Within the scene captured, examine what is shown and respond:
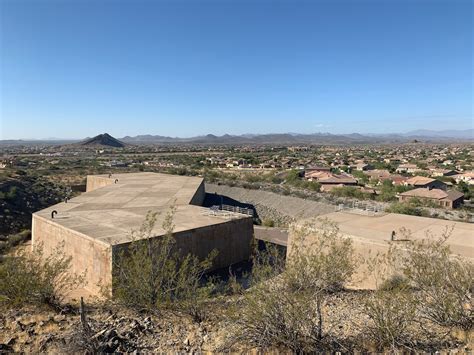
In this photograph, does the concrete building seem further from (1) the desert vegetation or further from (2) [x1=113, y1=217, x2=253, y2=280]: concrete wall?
(1) the desert vegetation

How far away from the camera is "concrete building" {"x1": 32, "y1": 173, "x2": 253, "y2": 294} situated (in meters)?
16.5

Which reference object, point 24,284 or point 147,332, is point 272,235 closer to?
point 147,332

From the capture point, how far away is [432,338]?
8.47 metres

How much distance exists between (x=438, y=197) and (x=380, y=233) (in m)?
31.9

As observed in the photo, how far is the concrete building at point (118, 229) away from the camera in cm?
1652

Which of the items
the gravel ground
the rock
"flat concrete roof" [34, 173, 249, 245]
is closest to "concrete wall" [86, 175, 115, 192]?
"flat concrete roof" [34, 173, 249, 245]

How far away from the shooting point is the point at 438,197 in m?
44.5

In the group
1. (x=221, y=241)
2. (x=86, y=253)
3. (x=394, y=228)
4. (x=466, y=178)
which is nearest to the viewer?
(x=86, y=253)

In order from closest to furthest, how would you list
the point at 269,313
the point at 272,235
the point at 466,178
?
the point at 269,313 < the point at 272,235 < the point at 466,178

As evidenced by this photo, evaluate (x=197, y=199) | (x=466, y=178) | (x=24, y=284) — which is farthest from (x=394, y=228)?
(x=466, y=178)

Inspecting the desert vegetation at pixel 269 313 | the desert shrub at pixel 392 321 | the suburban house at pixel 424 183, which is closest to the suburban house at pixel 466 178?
the suburban house at pixel 424 183

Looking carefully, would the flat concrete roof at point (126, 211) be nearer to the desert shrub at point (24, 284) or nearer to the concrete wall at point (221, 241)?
the concrete wall at point (221, 241)

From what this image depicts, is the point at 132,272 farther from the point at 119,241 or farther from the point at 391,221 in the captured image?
the point at 391,221

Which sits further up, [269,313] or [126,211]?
[269,313]
